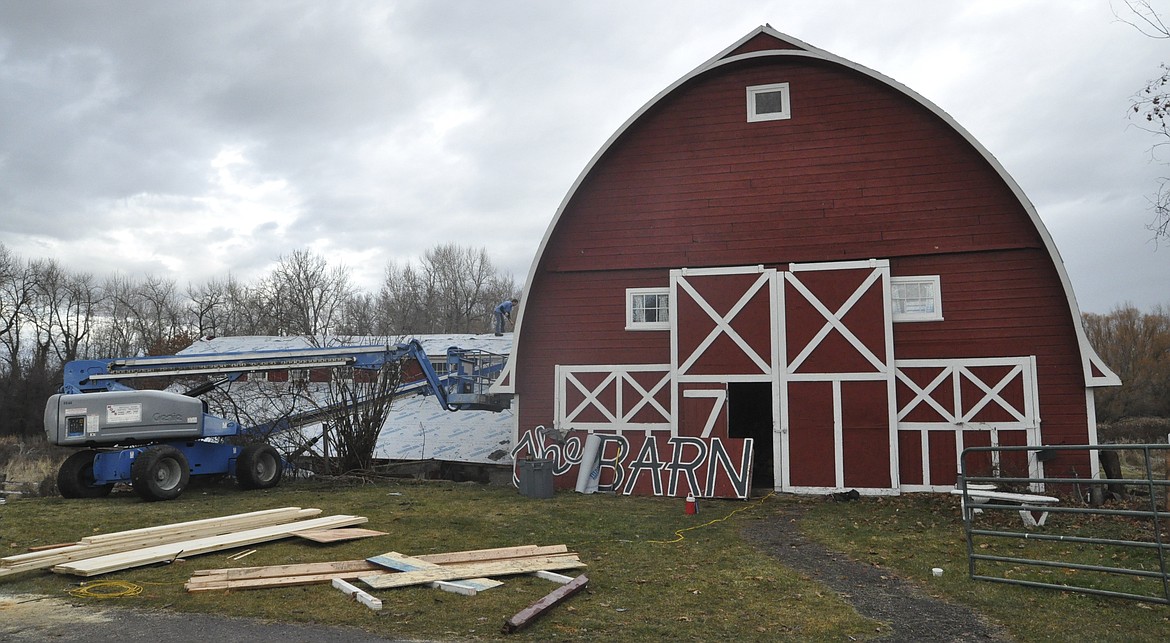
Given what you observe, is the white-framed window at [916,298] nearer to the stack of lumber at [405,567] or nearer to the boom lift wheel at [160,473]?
the stack of lumber at [405,567]

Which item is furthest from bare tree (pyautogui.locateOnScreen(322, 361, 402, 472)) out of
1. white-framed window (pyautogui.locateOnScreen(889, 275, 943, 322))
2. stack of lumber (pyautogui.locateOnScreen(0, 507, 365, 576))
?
white-framed window (pyautogui.locateOnScreen(889, 275, 943, 322))

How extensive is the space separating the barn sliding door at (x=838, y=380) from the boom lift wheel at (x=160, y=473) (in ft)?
35.2

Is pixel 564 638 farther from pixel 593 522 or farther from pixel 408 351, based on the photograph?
pixel 408 351

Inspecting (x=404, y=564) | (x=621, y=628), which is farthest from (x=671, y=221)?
(x=621, y=628)

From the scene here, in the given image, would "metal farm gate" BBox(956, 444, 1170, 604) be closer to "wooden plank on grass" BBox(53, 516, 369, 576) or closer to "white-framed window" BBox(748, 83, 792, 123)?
"white-framed window" BBox(748, 83, 792, 123)

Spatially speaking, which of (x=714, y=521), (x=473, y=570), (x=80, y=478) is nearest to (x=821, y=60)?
(x=714, y=521)

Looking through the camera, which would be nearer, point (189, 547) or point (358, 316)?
point (189, 547)

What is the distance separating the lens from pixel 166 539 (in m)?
9.35

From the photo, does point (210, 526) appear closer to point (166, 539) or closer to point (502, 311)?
point (166, 539)

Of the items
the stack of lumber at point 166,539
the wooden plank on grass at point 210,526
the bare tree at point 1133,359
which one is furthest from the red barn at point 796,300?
the bare tree at point 1133,359

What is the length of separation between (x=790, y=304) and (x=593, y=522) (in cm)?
590

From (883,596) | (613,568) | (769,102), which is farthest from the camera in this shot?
(769,102)

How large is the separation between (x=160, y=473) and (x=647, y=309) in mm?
9239

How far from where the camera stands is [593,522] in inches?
441
